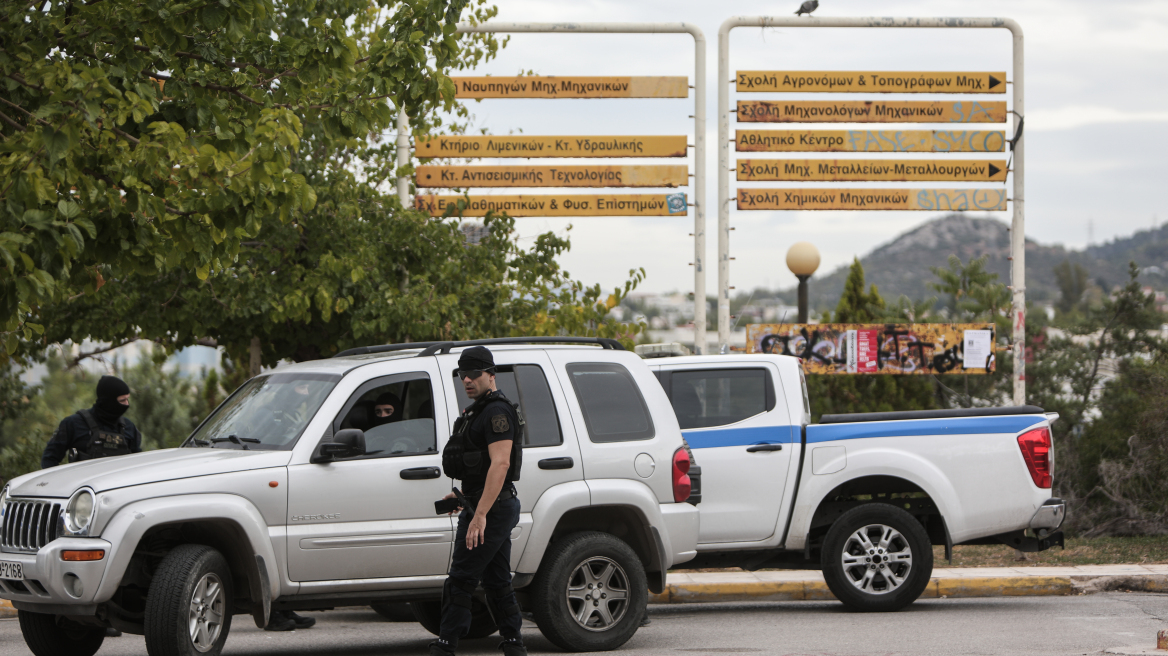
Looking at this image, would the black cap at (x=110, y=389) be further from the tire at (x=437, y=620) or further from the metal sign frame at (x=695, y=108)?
the metal sign frame at (x=695, y=108)

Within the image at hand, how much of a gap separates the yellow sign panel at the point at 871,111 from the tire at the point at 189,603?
10037mm

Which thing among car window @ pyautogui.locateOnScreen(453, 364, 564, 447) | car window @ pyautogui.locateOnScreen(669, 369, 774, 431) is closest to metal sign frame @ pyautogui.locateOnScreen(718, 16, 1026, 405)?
car window @ pyautogui.locateOnScreen(669, 369, 774, 431)

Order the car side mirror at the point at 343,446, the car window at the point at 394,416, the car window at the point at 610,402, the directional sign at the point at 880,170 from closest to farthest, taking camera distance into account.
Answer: the car side mirror at the point at 343,446 < the car window at the point at 394,416 < the car window at the point at 610,402 < the directional sign at the point at 880,170

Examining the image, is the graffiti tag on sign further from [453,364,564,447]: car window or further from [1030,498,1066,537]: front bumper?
[453,364,564,447]: car window

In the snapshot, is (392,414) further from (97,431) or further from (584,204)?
(584,204)

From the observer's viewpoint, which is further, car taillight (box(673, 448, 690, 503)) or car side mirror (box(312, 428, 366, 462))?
car taillight (box(673, 448, 690, 503))

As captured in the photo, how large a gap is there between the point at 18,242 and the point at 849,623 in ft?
19.8

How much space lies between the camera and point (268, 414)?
7.55 meters

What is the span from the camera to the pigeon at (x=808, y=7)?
14.7 meters

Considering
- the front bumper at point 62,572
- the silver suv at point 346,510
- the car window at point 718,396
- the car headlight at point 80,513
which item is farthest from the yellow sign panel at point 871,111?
the front bumper at point 62,572

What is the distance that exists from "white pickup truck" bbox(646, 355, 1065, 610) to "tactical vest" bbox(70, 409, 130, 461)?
167 inches

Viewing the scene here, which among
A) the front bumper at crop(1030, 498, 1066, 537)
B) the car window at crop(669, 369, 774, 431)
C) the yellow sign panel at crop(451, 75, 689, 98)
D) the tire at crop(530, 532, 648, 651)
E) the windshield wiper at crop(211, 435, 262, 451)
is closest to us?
the windshield wiper at crop(211, 435, 262, 451)

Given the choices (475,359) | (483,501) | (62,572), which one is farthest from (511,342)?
(62,572)

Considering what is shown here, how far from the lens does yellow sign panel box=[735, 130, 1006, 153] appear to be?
600 inches
